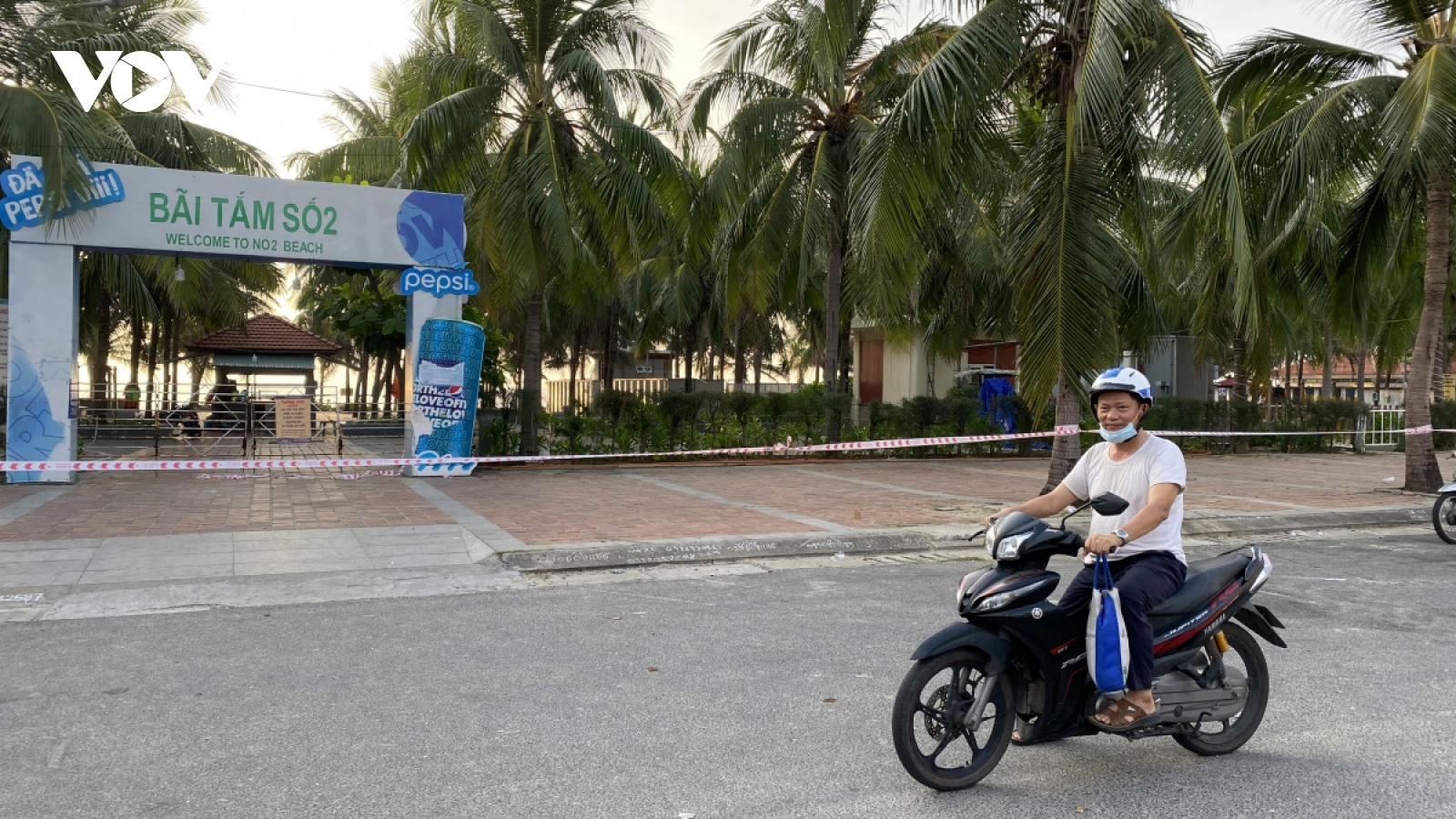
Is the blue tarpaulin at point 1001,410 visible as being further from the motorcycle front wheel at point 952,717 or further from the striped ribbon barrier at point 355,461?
the motorcycle front wheel at point 952,717

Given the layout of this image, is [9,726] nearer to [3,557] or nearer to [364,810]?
[364,810]

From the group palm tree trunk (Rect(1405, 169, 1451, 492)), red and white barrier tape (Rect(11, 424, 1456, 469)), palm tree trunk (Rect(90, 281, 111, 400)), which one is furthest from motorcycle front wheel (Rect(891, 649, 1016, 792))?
palm tree trunk (Rect(90, 281, 111, 400))

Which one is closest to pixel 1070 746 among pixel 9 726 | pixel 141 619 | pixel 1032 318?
pixel 9 726

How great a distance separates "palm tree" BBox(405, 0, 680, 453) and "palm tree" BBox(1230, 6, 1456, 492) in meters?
8.92

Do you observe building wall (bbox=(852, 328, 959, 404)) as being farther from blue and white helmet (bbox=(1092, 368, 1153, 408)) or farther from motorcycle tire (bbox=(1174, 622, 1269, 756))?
blue and white helmet (bbox=(1092, 368, 1153, 408))

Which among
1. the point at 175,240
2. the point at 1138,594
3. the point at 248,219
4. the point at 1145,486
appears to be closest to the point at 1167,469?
the point at 1145,486

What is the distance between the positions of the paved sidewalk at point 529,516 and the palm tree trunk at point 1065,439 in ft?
2.16

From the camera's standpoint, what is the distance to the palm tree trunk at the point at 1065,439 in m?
13.8

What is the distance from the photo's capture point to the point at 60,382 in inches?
550

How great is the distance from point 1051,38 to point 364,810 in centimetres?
1287

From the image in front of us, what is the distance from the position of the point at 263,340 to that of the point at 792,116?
16580 mm

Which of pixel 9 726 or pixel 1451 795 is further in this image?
pixel 9 726

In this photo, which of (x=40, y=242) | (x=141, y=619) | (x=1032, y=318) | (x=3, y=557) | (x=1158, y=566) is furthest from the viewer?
(x=40, y=242)

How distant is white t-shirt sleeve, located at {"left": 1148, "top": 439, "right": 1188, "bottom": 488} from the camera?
13.5 feet
